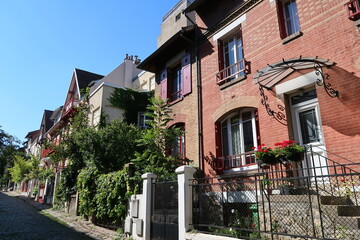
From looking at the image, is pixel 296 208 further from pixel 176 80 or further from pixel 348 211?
pixel 176 80

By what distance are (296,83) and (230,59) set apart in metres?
3.10

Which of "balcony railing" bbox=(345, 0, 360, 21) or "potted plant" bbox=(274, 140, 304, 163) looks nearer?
"potted plant" bbox=(274, 140, 304, 163)

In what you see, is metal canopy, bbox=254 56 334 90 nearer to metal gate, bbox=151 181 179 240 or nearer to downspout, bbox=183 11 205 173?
downspout, bbox=183 11 205 173

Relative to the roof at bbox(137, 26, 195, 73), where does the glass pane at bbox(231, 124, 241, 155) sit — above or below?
below

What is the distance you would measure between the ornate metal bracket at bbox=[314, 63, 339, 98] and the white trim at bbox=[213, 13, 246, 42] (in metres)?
3.43

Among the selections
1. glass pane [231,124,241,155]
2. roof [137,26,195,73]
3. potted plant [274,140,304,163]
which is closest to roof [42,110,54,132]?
roof [137,26,195,73]

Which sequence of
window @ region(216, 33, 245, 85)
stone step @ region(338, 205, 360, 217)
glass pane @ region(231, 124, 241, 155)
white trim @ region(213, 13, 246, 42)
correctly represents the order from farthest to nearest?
1. white trim @ region(213, 13, 246, 42)
2. window @ region(216, 33, 245, 85)
3. glass pane @ region(231, 124, 241, 155)
4. stone step @ region(338, 205, 360, 217)

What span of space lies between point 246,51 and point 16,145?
5203 cm

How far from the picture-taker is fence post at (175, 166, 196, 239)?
578 cm

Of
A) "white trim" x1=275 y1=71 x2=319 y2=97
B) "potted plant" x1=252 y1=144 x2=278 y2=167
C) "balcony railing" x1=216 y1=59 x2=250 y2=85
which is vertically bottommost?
"potted plant" x1=252 y1=144 x2=278 y2=167

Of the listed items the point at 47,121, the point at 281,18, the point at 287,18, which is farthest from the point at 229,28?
the point at 47,121

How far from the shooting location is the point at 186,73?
10.5 metres

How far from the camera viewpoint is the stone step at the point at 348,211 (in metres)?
4.50

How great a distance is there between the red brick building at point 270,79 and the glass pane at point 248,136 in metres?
0.03
